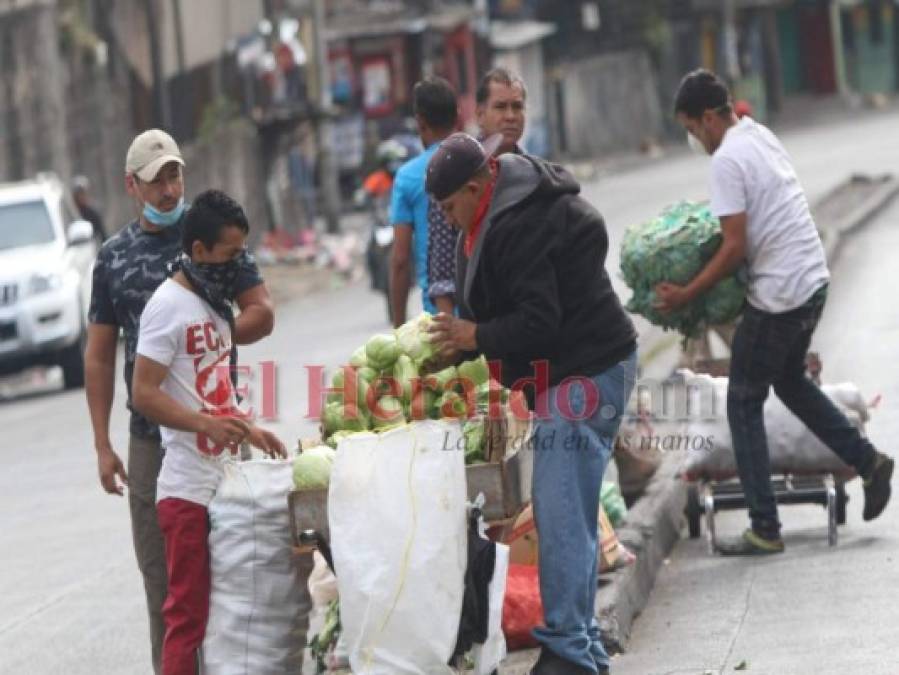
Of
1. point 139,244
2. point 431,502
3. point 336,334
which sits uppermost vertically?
point 139,244

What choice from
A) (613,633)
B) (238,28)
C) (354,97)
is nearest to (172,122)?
(238,28)

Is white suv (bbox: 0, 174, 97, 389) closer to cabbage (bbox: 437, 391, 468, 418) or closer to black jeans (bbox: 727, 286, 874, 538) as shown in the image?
black jeans (bbox: 727, 286, 874, 538)

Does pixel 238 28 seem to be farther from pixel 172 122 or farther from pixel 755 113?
pixel 755 113

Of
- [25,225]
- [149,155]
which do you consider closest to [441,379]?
[149,155]

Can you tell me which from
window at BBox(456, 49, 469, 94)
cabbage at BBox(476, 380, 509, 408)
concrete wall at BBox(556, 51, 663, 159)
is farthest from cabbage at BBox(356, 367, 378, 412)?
concrete wall at BBox(556, 51, 663, 159)

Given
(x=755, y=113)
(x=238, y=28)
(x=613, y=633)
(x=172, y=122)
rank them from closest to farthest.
A: (x=613, y=633) → (x=172, y=122) → (x=238, y=28) → (x=755, y=113)

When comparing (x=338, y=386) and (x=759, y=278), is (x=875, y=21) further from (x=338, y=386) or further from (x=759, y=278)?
(x=338, y=386)

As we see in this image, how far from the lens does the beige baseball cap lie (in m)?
7.40

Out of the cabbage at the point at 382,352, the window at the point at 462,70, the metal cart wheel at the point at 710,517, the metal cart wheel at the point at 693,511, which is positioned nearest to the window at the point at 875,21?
the window at the point at 462,70

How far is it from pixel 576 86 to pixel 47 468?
4702 centimetres

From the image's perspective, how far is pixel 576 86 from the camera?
201 feet

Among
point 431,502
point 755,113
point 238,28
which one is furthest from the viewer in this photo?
point 755,113

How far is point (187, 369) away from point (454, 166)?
1.10m

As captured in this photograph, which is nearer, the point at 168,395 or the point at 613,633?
the point at 168,395
